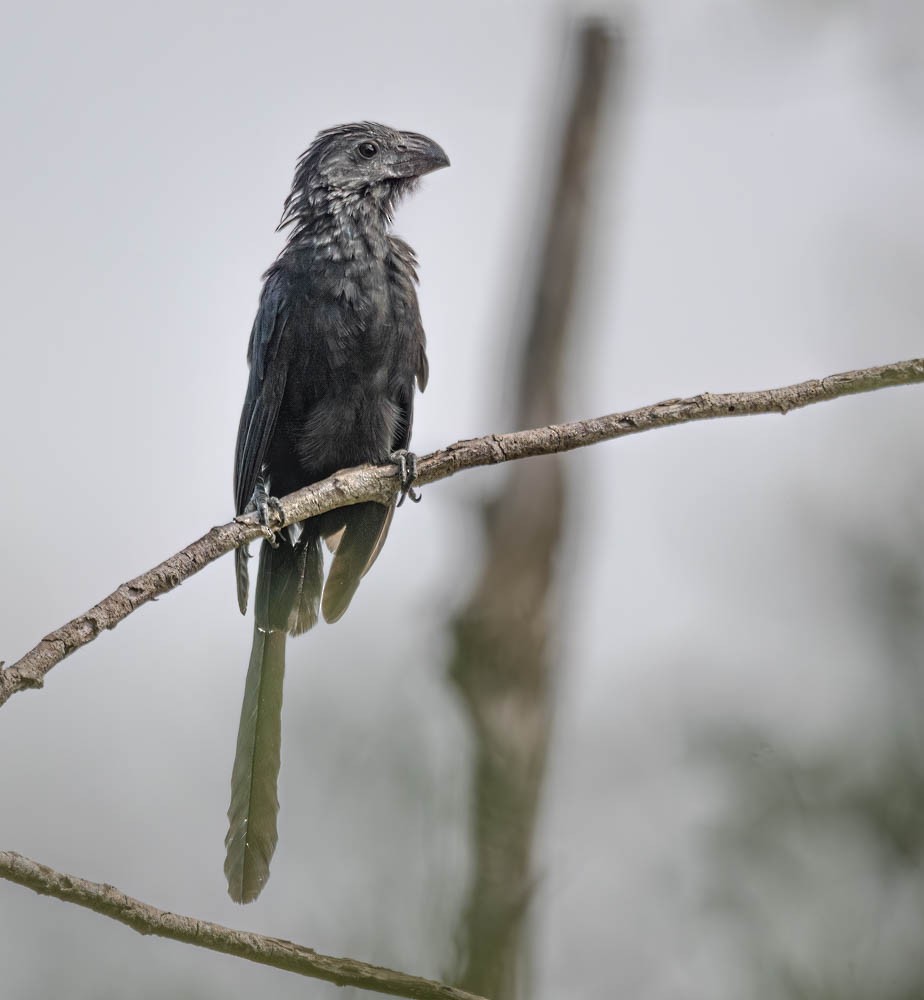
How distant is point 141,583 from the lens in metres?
2.30

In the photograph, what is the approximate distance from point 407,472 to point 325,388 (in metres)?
0.90

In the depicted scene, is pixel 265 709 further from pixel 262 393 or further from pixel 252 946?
pixel 252 946

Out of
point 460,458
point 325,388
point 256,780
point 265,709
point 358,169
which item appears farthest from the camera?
point 358,169

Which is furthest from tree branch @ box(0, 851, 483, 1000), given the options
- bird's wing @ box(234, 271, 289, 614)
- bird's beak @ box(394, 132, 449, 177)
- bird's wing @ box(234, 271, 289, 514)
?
bird's beak @ box(394, 132, 449, 177)

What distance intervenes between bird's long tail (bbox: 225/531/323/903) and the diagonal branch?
2.62 ft

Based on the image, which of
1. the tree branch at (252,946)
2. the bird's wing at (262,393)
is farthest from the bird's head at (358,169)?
the tree branch at (252,946)

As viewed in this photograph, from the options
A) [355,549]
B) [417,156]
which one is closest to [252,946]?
[355,549]

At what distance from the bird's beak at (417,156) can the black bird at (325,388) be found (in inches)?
11.5

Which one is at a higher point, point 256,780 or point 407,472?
point 407,472

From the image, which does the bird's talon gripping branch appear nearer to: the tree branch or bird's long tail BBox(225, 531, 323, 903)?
bird's long tail BBox(225, 531, 323, 903)

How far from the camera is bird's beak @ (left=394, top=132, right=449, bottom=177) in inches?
180

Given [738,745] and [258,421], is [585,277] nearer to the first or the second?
[258,421]

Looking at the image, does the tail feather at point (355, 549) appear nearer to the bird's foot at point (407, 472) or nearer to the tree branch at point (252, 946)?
the bird's foot at point (407, 472)

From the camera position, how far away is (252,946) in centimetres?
207
